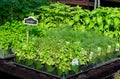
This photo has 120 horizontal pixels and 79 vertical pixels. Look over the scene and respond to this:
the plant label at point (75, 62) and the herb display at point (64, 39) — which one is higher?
the herb display at point (64, 39)

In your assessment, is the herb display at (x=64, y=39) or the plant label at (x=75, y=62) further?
the herb display at (x=64, y=39)

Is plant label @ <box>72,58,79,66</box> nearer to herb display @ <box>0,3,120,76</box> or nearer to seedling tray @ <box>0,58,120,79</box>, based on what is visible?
herb display @ <box>0,3,120,76</box>

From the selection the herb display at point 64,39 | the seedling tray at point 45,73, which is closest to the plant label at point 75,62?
the herb display at point 64,39

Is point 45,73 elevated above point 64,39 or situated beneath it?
situated beneath

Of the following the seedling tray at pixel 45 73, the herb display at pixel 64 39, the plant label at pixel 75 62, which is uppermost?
the herb display at pixel 64 39

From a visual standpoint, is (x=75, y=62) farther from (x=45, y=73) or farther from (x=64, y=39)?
(x=64, y=39)

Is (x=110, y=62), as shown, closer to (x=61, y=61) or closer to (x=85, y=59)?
(x=85, y=59)

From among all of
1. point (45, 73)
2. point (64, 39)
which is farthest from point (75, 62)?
point (64, 39)

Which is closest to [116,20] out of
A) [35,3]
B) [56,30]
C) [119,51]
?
[119,51]

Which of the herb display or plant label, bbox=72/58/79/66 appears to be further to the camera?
the herb display

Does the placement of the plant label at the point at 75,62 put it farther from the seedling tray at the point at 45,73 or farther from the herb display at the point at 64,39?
the seedling tray at the point at 45,73

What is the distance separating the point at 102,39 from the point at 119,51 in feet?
1.16

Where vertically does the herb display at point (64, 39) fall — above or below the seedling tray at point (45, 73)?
above

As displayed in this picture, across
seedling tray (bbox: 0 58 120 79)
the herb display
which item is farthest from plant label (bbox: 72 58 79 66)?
seedling tray (bbox: 0 58 120 79)
